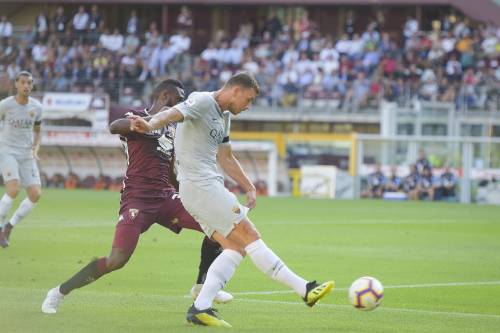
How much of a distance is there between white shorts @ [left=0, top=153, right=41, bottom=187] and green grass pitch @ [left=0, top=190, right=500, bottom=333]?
3.28ft

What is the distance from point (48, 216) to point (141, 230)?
1384 centimetres

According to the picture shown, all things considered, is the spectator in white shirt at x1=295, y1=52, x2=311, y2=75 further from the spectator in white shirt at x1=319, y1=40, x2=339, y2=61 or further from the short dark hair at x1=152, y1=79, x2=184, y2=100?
the short dark hair at x1=152, y1=79, x2=184, y2=100

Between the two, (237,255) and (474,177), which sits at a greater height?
(237,255)

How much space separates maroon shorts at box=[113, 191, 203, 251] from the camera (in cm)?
983

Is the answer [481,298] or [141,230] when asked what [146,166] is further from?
[481,298]

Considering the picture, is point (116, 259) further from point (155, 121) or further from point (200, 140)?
point (155, 121)

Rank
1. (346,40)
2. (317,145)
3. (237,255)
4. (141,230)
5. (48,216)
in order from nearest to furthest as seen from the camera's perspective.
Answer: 1. (237,255)
2. (141,230)
3. (48,216)
4. (317,145)
5. (346,40)

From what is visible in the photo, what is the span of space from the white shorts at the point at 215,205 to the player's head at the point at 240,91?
65cm

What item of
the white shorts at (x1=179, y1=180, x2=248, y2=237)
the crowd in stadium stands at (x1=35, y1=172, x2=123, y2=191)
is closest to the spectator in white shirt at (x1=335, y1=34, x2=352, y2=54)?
the crowd in stadium stands at (x1=35, y1=172, x2=123, y2=191)

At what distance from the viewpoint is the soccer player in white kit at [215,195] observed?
9.02m

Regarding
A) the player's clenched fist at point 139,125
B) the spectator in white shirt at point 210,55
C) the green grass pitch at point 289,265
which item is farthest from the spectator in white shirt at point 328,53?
the player's clenched fist at point 139,125

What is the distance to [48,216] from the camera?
2348cm

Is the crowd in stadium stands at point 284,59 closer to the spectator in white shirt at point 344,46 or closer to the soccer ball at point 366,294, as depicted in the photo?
the spectator in white shirt at point 344,46

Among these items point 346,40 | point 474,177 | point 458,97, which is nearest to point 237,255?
point 474,177
